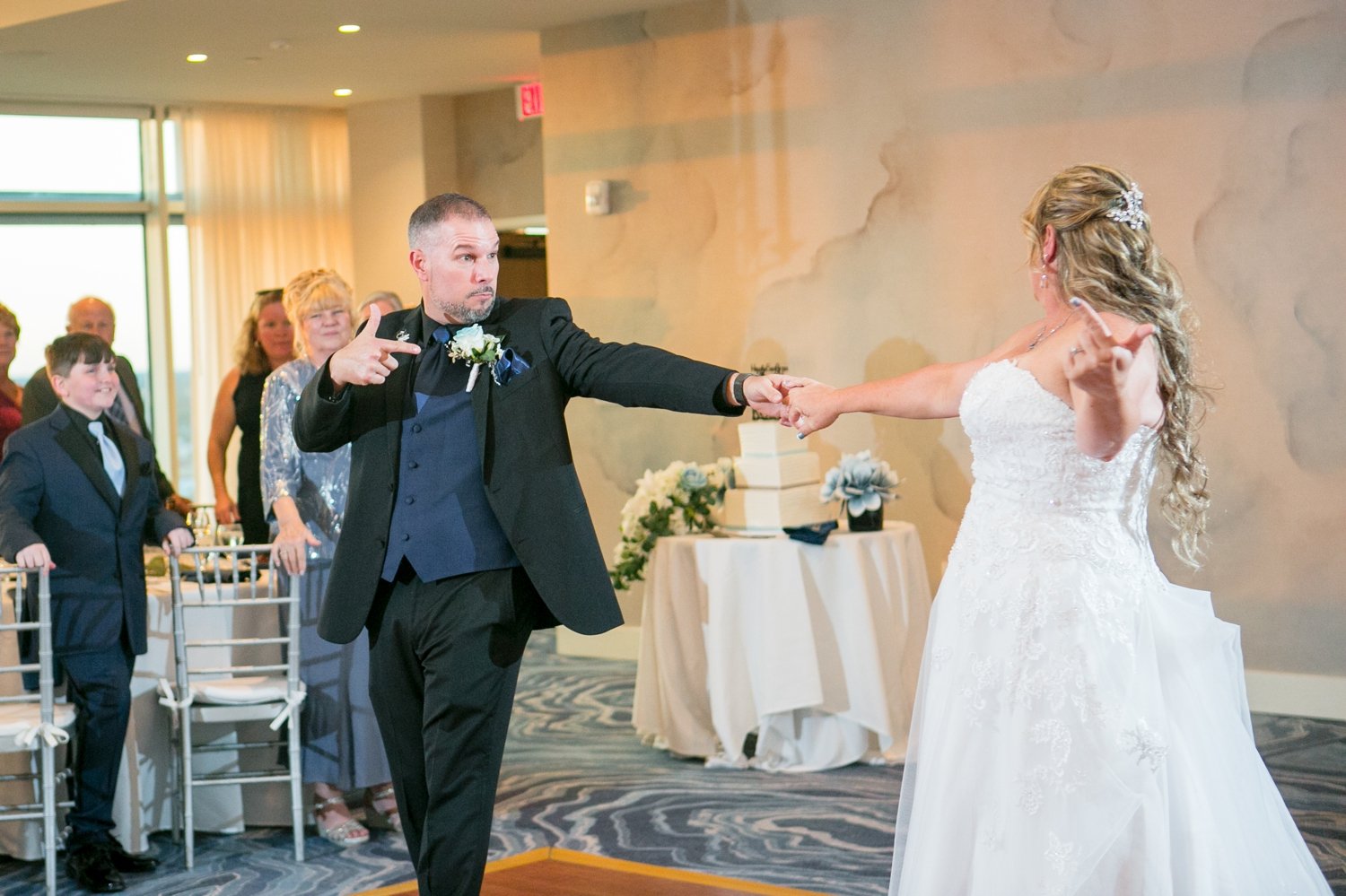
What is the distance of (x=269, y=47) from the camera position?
879 cm

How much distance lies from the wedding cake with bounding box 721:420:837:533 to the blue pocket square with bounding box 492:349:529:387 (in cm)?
248

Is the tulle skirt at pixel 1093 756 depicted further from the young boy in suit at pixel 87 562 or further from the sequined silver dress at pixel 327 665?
the young boy in suit at pixel 87 562

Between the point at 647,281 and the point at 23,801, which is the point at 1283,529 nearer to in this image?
the point at 647,281

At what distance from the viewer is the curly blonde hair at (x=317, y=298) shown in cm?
488

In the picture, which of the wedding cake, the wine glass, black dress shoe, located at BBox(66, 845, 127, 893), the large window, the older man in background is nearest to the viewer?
black dress shoe, located at BBox(66, 845, 127, 893)

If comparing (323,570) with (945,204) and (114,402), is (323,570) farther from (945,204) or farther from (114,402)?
(945,204)

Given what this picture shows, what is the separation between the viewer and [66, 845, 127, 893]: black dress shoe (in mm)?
4535

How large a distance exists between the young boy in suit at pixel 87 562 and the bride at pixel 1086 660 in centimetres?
270

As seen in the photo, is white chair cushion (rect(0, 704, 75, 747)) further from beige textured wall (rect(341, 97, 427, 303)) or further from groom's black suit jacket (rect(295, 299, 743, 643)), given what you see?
beige textured wall (rect(341, 97, 427, 303))

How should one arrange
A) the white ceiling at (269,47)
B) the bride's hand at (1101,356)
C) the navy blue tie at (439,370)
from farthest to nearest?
1. the white ceiling at (269,47)
2. the navy blue tie at (439,370)
3. the bride's hand at (1101,356)

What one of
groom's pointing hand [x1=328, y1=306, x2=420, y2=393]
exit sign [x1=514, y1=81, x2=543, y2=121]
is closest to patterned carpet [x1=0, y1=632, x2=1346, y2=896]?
groom's pointing hand [x1=328, y1=306, x2=420, y2=393]

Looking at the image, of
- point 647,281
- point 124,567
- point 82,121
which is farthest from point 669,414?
point 82,121

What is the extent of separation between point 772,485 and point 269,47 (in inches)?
188

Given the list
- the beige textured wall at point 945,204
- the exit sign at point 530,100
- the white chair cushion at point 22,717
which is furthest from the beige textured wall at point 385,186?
the white chair cushion at point 22,717
